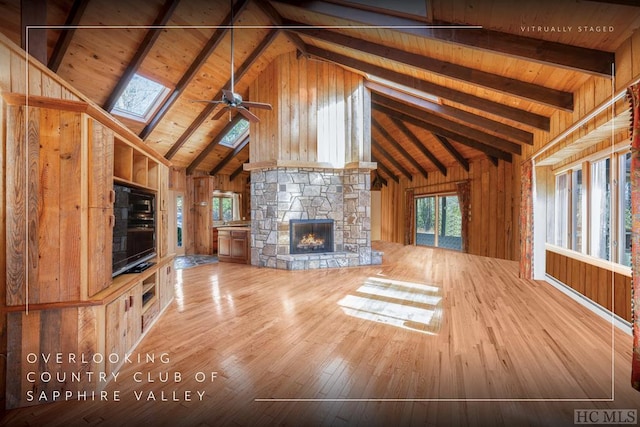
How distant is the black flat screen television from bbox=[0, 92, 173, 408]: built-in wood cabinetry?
38 cm

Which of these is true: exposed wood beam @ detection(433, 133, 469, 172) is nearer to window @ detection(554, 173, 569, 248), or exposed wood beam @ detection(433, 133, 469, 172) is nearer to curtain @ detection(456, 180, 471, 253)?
curtain @ detection(456, 180, 471, 253)

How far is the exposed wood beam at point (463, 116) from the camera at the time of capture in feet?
14.2

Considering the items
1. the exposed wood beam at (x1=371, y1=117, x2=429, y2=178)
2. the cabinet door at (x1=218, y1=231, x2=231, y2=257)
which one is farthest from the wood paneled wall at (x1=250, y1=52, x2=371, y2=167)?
the cabinet door at (x1=218, y1=231, x2=231, y2=257)

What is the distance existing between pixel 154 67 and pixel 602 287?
6944 millimetres

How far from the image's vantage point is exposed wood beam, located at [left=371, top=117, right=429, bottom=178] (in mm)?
7620

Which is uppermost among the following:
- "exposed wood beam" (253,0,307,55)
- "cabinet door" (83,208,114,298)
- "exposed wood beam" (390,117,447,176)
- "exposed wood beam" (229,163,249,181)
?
"exposed wood beam" (253,0,307,55)

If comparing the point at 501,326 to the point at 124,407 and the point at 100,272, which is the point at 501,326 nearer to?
the point at 124,407

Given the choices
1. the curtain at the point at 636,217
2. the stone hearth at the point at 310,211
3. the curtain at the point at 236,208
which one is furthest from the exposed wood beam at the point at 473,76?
the curtain at the point at 236,208

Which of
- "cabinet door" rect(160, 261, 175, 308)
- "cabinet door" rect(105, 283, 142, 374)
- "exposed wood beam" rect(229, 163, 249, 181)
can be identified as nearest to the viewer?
"cabinet door" rect(105, 283, 142, 374)

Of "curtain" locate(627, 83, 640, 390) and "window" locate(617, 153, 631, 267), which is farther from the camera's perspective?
"window" locate(617, 153, 631, 267)

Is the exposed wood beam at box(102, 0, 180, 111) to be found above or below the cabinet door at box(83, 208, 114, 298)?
above

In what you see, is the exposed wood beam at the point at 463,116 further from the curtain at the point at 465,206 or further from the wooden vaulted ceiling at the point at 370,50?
the curtain at the point at 465,206

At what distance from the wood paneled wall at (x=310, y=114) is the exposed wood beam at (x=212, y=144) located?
112 cm

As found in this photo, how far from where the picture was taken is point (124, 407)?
1.59 m
